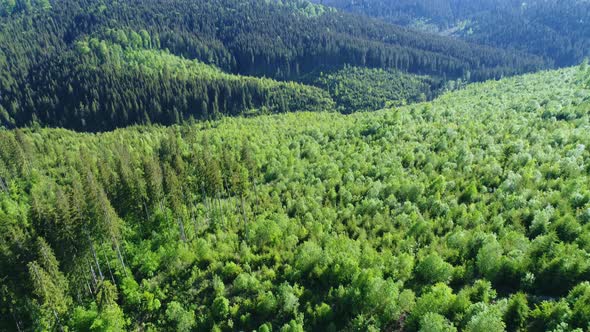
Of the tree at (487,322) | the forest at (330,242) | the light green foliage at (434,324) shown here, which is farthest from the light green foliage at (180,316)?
the tree at (487,322)

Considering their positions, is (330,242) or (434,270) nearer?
(434,270)

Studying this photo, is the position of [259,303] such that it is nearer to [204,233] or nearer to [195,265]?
[195,265]

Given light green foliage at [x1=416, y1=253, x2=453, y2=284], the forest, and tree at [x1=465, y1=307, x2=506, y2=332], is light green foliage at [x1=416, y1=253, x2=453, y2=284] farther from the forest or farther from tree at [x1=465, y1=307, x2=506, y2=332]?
tree at [x1=465, y1=307, x2=506, y2=332]

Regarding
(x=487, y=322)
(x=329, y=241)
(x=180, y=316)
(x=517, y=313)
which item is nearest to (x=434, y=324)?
(x=487, y=322)

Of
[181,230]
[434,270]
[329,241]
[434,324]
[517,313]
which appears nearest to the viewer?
[434,324]

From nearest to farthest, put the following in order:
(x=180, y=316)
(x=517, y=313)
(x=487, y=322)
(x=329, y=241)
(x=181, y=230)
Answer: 1. (x=487, y=322)
2. (x=517, y=313)
3. (x=180, y=316)
4. (x=329, y=241)
5. (x=181, y=230)

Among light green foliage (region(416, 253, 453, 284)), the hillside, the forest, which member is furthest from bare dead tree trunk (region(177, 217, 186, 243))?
light green foliage (region(416, 253, 453, 284))

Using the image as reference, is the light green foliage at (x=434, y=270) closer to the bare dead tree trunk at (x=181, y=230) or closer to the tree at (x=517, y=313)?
the tree at (x=517, y=313)

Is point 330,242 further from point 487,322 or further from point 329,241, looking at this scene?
point 487,322

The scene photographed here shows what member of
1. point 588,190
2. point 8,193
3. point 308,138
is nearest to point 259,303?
point 588,190
